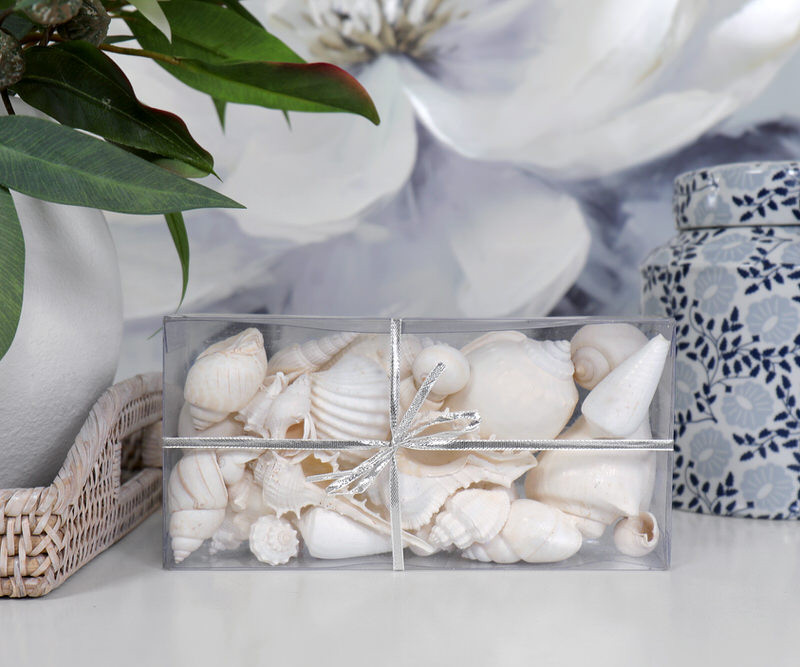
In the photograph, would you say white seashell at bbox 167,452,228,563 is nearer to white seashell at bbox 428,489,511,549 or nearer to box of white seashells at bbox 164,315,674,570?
box of white seashells at bbox 164,315,674,570

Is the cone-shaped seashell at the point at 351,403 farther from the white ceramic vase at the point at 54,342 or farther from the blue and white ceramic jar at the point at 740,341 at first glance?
the blue and white ceramic jar at the point at 740,341

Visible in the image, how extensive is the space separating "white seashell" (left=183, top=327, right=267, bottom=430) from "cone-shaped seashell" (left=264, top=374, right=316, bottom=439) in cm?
2

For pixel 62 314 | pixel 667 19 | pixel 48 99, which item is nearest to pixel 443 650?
pixel 62 314

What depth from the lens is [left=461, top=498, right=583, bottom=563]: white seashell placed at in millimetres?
460

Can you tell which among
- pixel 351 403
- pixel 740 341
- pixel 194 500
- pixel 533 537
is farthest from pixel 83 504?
pixel 740 341

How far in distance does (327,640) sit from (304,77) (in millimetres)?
320

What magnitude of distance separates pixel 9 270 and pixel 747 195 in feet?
1.71

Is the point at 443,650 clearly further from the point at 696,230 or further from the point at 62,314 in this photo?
the point at 696,230

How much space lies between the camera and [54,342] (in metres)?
0.44

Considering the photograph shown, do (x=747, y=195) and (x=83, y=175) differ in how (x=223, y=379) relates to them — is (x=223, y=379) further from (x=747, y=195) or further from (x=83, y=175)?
(x=747, y=195)

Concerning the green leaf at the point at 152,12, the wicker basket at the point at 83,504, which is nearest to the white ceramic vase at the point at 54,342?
the wicker basket at the point at 83,504

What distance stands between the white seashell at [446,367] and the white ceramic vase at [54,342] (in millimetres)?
205

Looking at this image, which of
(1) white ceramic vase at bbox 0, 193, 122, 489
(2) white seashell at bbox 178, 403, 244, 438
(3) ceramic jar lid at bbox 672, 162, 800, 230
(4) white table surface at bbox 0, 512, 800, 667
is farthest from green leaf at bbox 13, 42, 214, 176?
(3) ceramic jar lid at bbox 672, 162, 800, 230

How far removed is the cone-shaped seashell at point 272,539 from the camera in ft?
1.51
